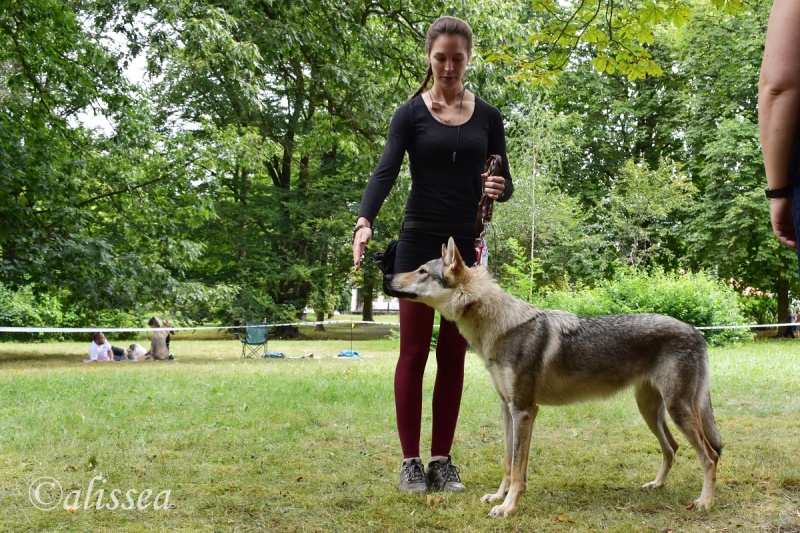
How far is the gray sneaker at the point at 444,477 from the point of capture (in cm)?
440

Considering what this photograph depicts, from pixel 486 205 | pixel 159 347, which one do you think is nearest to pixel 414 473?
pixel 486 205

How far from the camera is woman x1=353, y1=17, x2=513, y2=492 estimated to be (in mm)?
4367

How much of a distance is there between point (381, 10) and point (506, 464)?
33.1 ft

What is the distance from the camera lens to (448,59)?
4.25 m

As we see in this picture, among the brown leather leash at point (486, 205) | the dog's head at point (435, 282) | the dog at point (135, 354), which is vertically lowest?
the dog at point (135, 354)

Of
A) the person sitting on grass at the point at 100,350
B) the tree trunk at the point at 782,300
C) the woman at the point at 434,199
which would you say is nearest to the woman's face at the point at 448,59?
the woman at the point at 434,199

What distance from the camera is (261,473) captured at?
15.5 feet

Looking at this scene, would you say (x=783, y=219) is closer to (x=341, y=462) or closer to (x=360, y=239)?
(x=360, y=239)

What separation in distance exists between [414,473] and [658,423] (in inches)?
67.5

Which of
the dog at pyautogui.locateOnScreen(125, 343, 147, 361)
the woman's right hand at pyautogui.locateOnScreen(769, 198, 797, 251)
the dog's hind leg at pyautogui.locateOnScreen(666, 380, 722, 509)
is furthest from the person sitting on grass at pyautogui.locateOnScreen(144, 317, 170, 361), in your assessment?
the woman's right hand at pyautogui.locateOnScreen(769, 198, 797, 251)

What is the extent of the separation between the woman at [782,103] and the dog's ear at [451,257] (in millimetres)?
2392

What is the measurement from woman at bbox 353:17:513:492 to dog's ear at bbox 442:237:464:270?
0.28m

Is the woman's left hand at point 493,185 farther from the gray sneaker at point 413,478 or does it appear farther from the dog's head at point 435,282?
the gray sneaker at point 413,478

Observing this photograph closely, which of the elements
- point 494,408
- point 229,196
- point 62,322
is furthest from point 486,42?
point 62,322
